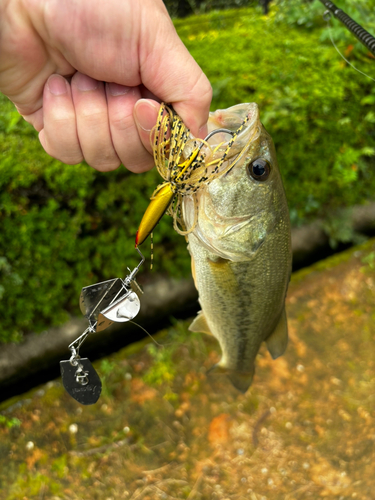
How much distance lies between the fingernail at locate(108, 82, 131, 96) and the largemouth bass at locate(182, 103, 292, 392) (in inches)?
15.0

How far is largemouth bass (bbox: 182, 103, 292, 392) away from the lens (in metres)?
1.23

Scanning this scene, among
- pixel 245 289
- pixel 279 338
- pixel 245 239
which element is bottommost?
pixel 279 338

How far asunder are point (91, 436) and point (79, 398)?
1646 millimetres

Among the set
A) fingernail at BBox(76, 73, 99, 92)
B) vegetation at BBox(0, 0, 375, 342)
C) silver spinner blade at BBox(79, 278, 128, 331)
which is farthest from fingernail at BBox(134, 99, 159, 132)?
vegetation at BBox(0, 0, 375, 342)

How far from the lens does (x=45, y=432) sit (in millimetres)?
2613

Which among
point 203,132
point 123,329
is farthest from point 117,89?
point 123,329

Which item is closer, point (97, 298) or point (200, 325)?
point (97, 298)

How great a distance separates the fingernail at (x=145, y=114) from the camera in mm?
1210

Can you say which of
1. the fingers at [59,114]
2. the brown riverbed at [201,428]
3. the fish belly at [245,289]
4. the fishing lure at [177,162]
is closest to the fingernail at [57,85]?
the fingers at [59,114]

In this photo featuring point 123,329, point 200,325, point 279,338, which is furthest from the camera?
point 123,329

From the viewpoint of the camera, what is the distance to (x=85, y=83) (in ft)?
4.66

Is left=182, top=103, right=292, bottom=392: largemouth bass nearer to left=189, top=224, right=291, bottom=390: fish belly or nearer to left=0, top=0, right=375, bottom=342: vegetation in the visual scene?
left=189, top=224, right=291, bottom=390: fish belly

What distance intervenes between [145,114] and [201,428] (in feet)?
7.80

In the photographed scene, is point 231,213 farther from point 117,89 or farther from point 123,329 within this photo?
point 123,329
